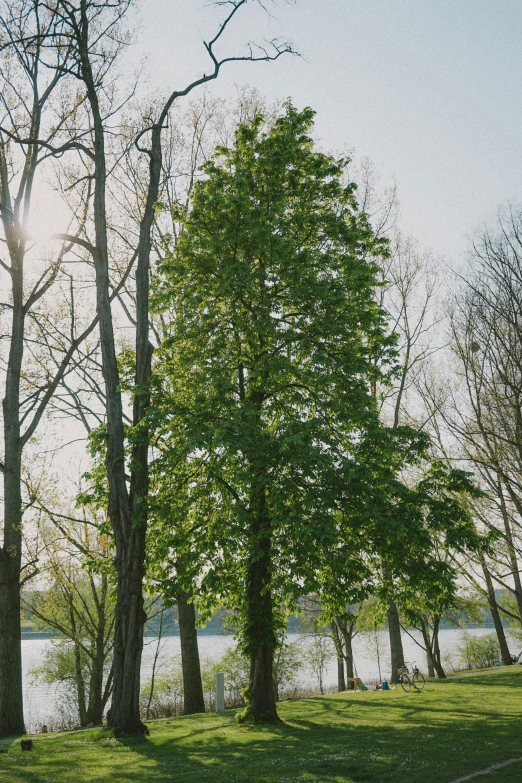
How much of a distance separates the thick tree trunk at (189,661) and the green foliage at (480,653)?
31387mm

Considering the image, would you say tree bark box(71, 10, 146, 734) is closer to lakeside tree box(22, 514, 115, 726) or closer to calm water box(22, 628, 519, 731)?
lakeside tree box(22, 514, 115, 726)

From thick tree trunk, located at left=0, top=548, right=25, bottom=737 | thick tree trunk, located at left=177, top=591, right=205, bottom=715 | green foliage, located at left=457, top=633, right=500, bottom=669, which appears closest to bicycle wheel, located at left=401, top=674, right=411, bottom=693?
thick tree trunk, located at left=177, top=591, right=205, bottom=715

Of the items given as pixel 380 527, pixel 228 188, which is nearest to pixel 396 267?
pixel 228 188

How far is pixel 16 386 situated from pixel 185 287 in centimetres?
504

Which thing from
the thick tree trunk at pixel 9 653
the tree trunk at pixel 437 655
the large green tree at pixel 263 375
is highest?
the large green tree at pixel 263 375

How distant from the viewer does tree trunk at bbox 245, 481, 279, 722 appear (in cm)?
1212

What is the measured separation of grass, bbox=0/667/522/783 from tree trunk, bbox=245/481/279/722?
0.60 meters

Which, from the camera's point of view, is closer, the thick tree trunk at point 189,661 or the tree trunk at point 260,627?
the tree trunk at point 260,627

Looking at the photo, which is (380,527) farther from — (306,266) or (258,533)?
(306,266)

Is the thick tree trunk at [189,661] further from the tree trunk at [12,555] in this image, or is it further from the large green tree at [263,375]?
the large green tree at [263,375]

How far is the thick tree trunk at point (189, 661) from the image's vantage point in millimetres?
17859

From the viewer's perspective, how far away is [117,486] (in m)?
12.6

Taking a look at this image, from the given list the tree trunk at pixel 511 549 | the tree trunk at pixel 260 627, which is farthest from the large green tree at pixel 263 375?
the tree trunk at pixel 511 549

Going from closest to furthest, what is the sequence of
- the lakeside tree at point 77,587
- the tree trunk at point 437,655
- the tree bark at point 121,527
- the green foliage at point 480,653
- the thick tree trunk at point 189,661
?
the tree bark at point 121,527
the thick tree trunk at point 189,661
the lakeside tree at point 77,587
the tree trunk at point 437,655
the green foliage at point 480,653
